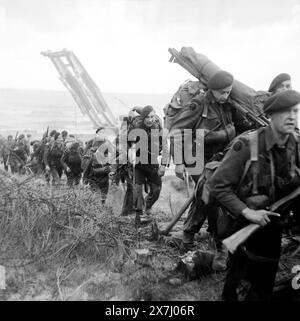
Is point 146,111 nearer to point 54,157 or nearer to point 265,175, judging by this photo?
point 265,175

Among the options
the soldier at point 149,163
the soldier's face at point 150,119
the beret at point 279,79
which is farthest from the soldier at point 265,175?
the soldier's face at point 150,119

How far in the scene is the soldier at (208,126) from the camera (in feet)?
14.4

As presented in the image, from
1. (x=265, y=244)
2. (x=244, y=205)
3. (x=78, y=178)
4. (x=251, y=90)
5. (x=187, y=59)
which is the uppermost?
(x=187, y=59)

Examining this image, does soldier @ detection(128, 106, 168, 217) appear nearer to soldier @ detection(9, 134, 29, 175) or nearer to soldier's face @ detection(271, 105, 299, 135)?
soldier's face @ detection(271, 105, 299, 135)

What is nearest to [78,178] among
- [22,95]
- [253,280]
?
[253,280]

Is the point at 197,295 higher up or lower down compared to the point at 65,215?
lower down

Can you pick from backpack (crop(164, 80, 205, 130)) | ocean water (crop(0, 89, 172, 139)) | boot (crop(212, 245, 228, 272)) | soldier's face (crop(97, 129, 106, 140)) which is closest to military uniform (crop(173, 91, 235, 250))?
backpack (crop(164, 80, 205, 130))

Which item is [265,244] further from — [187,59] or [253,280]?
[187,59]

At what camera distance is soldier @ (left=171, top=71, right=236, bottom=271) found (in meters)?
4.39

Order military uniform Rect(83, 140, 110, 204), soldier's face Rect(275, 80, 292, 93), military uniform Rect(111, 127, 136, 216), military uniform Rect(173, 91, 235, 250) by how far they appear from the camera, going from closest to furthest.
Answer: soldier's face Rect(275, 80, 292, 93), military uniform Rect(173, 91, 235, 250), military uniform Rect(111, 127, 136, 216), military uniform Rect(83, 140, 110, 204)

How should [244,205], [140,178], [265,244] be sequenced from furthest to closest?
[140,178]
[265,244]
[244,205]

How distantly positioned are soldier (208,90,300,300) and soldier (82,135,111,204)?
4481 millimetres
